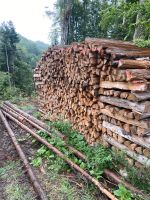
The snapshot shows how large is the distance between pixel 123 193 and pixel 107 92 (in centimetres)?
196

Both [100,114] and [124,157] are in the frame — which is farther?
[100,114]

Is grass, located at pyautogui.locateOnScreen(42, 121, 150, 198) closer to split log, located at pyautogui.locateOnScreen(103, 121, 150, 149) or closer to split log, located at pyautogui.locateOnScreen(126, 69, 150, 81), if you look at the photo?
split log, located at pyautogui.locateOnScreen(103, 121, 150, 149)

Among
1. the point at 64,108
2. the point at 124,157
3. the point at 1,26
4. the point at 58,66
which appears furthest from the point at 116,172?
the point at 1,26

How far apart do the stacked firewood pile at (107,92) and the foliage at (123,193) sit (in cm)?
58

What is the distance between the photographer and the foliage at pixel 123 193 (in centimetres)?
367

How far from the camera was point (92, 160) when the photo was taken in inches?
183

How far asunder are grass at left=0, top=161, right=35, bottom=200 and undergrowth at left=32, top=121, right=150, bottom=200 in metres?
0.44

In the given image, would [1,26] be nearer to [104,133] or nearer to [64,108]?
[64,108]

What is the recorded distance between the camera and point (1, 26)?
85.5 feet

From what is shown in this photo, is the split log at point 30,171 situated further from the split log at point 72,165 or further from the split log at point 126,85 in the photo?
the split log at point 126,85

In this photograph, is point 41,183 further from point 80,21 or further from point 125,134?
point 80,21

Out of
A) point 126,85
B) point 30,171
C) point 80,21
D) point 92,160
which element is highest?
point 80,21

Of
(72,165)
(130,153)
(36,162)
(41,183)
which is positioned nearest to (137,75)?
(130,153)

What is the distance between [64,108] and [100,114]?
2.06 m
